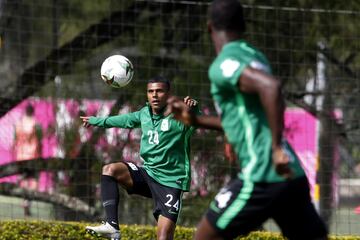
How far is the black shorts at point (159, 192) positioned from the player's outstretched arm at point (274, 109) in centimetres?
362

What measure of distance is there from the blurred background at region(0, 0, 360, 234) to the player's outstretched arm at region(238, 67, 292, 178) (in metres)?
8.76

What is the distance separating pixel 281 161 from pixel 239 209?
0.47m

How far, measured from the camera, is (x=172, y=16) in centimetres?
1456

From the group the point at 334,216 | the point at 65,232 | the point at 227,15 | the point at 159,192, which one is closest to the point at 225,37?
the point at 227,15

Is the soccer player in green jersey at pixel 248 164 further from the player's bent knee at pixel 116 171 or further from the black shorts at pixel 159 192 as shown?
the player's bent knee at pixel 116 171

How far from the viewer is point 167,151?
29.2 ft

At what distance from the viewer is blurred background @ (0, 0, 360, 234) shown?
14.3 m

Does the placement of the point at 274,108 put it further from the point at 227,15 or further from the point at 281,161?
the point at 227,15

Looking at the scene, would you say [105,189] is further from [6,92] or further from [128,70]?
[6,92]

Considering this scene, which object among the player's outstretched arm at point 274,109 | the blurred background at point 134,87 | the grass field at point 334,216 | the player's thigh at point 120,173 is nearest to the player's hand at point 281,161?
the player's outstretched arm at point 274,109

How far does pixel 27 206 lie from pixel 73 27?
2.79m

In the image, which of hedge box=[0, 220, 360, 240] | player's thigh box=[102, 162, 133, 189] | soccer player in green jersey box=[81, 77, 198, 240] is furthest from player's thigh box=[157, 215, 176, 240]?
hedge box=[0, 220, 360, 240]

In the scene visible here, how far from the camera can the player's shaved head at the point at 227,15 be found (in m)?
5.64

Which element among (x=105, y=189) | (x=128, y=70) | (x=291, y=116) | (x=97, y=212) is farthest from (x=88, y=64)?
(x=105, y=189)
